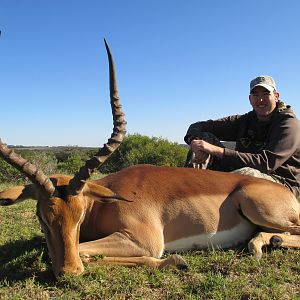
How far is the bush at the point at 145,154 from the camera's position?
82.4ft

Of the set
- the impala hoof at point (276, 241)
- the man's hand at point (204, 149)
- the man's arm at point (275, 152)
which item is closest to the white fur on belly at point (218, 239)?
the impala hoof at point (276, 241)

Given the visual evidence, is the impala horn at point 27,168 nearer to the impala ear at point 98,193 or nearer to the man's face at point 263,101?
the impala ear at point 98,193

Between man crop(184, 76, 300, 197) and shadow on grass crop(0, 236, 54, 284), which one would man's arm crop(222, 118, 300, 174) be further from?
shadow on grass crop(0, 236, 54, 284)

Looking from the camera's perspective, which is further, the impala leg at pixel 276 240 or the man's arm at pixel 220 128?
the man's arm at pixel 220 128

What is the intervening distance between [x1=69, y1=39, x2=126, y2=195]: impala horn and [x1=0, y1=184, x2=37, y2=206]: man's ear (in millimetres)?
541

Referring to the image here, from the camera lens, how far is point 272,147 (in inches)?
261

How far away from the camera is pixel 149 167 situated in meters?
6.15

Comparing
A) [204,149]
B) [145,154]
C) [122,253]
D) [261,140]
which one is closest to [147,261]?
[122,253]

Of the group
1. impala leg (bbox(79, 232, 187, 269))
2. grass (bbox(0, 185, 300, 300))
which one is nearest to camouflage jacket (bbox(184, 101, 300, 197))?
grass (bbox(0, 185, 300, 300))

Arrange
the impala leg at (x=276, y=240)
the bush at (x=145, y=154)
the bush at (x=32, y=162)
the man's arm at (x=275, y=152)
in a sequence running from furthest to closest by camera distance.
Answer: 1. the bush at (x=145, y=154)
2. the bush at (x=32, y=162)
3. the man's arm at (x=275, y=152)
4. the impala leg at (x=276, y=240)

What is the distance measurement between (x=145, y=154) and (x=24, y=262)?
68.1 ft

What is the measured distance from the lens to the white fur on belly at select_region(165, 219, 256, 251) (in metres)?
5.54

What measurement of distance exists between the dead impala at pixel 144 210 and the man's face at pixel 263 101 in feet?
5.09

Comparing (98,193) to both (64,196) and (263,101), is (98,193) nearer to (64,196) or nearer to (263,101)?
(64,196)
